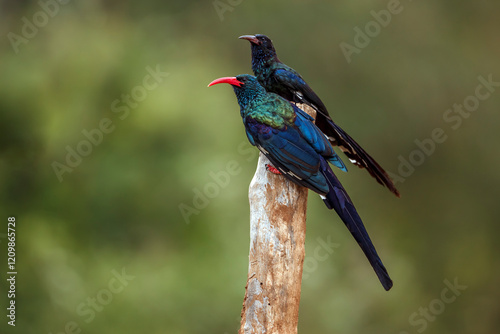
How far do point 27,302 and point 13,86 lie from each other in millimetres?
2457

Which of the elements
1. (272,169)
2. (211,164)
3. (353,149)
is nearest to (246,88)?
(272,169)

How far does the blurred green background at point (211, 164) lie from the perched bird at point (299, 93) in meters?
3.08

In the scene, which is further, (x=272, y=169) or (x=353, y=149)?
(x=353, y=149)

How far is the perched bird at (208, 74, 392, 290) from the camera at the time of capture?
3299 mm

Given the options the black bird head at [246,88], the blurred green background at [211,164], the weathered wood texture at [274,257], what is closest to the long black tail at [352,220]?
the weathered wood texture at [274,257]

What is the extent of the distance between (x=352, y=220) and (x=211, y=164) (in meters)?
3.77

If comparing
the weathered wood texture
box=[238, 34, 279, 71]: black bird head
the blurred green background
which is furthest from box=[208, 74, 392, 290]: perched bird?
the blurred green background

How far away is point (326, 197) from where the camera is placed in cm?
340

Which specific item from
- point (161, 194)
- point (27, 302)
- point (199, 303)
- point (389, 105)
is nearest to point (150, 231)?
point (161, 194)

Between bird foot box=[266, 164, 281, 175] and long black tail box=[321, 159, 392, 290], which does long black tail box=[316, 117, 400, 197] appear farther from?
bird foot box=[266, 164, 281, 175]

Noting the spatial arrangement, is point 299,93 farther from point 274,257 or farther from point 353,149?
point 274,257

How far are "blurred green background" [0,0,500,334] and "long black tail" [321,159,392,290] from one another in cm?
348

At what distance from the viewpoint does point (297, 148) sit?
3379mm

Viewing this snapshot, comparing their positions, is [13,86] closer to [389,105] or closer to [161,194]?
[161,194]
